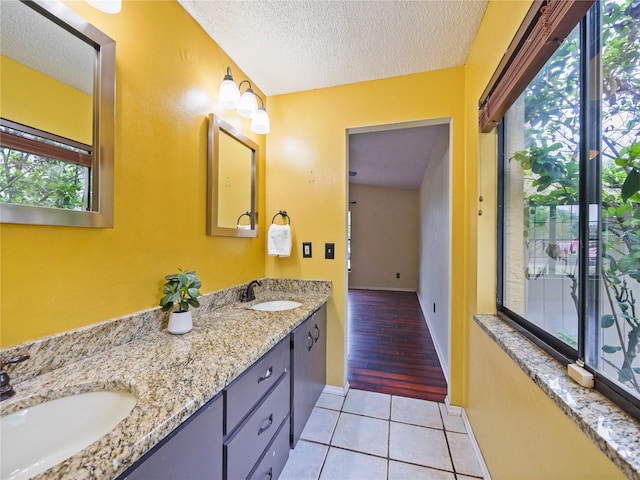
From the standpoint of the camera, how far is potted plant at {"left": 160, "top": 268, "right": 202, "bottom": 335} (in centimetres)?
113

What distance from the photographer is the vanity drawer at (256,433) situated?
0.89m

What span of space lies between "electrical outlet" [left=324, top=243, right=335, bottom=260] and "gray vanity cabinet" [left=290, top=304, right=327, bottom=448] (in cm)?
38

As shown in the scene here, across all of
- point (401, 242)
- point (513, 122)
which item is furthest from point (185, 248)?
point (401, 242)

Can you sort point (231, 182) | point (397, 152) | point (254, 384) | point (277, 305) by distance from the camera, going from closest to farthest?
point (254, 384) → point (231, 182) → point (277, 305) → point (397, 152)

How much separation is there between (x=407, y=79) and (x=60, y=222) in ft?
6.84

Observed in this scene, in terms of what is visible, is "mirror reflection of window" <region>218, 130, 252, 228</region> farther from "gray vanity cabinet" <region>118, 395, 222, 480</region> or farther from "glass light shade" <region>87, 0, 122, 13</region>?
"gray vanity cabinet" <region>118, 395, 222, 480</region>

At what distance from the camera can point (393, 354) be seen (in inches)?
106

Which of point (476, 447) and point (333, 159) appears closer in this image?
point (476, 447)

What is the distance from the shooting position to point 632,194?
0.60 m

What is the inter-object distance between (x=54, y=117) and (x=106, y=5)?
1.46 ft

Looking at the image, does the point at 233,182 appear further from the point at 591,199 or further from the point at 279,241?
the point at 591,199

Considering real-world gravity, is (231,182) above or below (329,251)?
above

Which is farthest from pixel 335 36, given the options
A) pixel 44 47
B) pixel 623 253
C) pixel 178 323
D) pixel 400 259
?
pixel 400 259

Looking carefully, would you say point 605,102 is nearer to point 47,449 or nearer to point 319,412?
point 47,449
